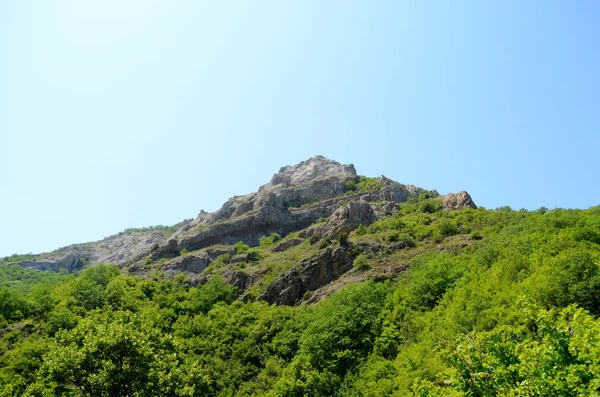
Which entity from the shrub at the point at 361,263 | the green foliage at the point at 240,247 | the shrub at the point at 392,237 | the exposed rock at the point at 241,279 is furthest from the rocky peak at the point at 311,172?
the shrub at the point at 361,263

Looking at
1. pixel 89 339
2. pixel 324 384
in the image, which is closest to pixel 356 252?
pixel 324 384

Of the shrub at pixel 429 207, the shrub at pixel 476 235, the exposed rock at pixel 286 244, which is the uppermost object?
the shrub at pixel 429 207

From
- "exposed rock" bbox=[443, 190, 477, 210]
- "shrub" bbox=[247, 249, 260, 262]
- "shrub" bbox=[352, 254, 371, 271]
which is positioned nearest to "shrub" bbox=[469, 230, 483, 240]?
"shrub" bbox=[352, 254, 371, 271]

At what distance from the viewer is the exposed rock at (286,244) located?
94.4 meters

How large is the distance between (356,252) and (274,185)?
238ft

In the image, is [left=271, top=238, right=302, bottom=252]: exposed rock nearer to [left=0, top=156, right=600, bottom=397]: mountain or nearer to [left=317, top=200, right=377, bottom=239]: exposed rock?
[left=0, top=156, right=600, bottom=397]: mountain

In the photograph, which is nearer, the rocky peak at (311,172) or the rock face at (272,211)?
the rock face at (272,211)

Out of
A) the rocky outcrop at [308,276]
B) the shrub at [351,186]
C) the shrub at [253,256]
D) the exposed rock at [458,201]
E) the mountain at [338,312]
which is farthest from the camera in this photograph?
the shrub at [351,186]

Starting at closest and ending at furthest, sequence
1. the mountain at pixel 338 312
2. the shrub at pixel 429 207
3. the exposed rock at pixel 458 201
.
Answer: the mountain at pixel 338 312
the exposed rock at pixel 458 201
the shrub at pixel 429 207

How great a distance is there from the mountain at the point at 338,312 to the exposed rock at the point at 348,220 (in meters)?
0.46

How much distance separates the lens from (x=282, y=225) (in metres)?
115

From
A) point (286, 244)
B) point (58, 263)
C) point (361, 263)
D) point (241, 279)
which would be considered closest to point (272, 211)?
point (286, 244)

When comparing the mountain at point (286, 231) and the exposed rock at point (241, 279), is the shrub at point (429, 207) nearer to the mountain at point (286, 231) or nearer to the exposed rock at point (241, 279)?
the mountain at point (286, 231)

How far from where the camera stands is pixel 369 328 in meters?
49.0
